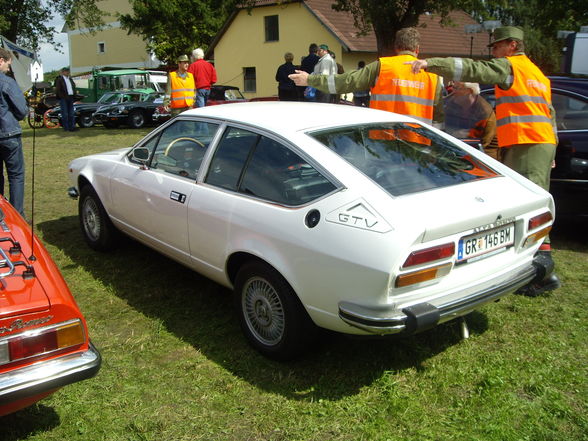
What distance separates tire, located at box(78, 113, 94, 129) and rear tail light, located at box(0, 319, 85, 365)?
720 inches

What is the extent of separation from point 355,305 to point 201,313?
70.5 inches

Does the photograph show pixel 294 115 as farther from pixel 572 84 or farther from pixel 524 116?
pixel 572 84

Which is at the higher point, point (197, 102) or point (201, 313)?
point (197, 102)

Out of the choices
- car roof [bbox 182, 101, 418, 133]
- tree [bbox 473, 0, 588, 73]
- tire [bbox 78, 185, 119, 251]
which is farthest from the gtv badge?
tree [bbox 473, 0, 588, 73]

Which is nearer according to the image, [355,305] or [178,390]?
[355,305]

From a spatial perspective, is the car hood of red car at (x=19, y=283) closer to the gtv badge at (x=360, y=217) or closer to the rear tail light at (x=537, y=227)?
the gtv badge at (x=360, y=217)

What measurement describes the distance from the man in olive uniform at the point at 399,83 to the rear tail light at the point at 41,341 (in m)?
3.07

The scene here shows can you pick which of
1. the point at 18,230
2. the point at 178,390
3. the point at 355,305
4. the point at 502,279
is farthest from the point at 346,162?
the point at 18,230

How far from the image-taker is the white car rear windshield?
10.8 feet

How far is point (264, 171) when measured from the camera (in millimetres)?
3574

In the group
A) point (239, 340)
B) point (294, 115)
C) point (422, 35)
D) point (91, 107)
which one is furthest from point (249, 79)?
point (239, 340)

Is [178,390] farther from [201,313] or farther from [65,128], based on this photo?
[65,128]

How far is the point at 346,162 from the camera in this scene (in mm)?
3277

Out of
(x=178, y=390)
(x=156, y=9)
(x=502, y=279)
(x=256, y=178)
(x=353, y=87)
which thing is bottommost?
(x=178, y=390)
